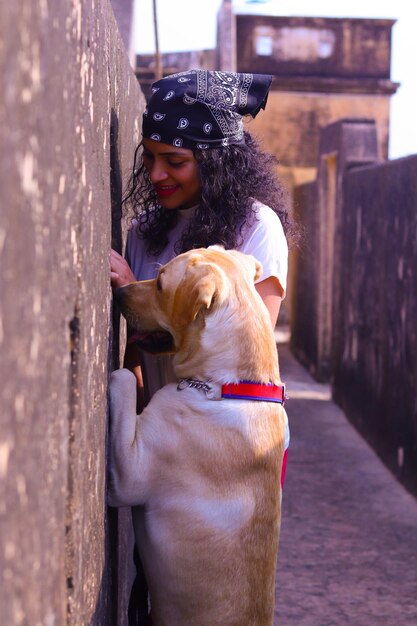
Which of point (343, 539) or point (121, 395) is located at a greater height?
point (121, 395)

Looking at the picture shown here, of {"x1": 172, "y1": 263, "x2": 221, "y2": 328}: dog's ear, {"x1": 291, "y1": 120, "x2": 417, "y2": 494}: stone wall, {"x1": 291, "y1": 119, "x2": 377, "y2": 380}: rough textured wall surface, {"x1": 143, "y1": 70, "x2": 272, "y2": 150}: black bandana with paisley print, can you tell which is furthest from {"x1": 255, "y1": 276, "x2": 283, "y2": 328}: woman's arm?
{"x1": 291, "y1": 119, "x2": 377, "y2": 380}: rough textured wall surface

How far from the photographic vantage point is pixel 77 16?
1924mm

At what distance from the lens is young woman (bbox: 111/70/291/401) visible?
10.3 feet

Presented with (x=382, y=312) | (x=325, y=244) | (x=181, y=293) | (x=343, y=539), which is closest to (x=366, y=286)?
(x=382, y=312)

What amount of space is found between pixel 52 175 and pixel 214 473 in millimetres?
1321

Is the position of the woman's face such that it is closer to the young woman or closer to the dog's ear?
the young woman

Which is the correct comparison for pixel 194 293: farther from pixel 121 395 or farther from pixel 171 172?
pixel 171 172

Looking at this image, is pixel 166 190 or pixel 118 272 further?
pixel 166 190

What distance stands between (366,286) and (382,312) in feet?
2.64

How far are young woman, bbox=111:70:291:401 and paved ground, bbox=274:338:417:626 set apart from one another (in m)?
2.07

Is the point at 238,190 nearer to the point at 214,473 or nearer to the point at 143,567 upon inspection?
the point at 214,473

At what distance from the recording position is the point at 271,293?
3.15m

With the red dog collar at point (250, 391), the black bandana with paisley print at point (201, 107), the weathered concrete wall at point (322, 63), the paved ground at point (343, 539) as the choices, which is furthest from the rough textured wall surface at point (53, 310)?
the weathered concrete wall at point (322, 63)

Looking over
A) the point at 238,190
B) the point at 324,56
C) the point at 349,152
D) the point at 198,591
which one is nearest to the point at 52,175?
the point at 198,591
